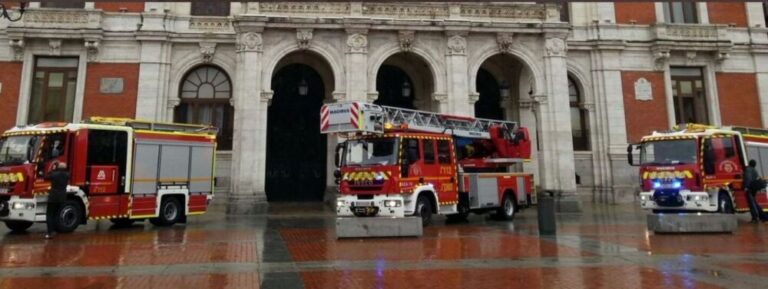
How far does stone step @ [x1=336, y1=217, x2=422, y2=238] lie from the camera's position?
11609 millimetres

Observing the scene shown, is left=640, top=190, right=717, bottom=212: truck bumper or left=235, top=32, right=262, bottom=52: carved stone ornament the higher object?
left=235, top=32, right=262, bottom=52: carved stone ornament

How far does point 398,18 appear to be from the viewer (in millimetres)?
21641

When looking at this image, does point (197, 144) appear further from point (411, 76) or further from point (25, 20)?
point (25, 20)

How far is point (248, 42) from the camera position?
20.4 meters

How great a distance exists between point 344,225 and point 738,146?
13538 millimetres

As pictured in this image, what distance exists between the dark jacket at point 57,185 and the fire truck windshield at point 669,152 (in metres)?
17.2

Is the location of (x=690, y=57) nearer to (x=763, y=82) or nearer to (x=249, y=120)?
(x=763, y=82)

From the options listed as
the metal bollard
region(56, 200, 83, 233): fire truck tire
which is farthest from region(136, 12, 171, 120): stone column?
the metal bollard

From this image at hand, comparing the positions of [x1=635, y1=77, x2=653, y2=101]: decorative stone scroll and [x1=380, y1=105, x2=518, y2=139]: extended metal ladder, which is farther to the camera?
[x1=635, y1=77, x2=653, y2=101]: decorative stone scroll

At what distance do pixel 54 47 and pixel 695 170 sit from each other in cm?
2773

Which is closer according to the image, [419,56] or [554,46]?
[419,56]

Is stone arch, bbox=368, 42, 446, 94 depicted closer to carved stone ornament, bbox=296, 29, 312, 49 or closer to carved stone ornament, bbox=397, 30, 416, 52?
carved stone ornament, bbox=397, 30, 416, 52

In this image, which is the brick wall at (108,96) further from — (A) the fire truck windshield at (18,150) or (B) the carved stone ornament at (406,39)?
(B) the carved stone ornament at (406,39)

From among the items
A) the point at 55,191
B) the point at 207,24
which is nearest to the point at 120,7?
the point at 207,24
